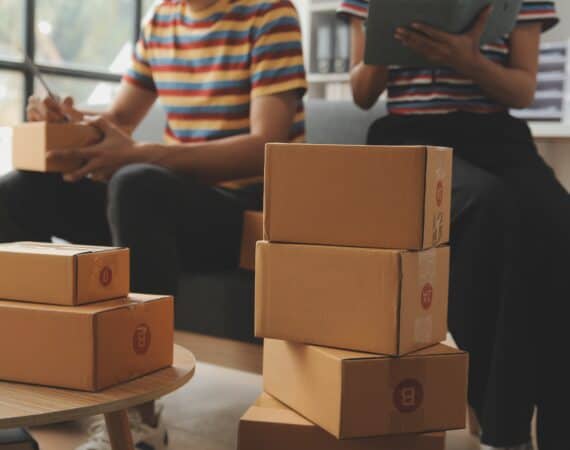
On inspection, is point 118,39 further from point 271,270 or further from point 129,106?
point 271,270

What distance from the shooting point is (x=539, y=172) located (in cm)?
150

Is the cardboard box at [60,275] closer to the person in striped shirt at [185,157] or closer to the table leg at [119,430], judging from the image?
the table leg at [119,430]

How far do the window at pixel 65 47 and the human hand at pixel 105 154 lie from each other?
1.39m

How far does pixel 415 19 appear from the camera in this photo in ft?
4.85

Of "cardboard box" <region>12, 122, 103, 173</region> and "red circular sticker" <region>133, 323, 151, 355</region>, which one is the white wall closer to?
"cardboard box" <region>12, 122, 103, 173</region>

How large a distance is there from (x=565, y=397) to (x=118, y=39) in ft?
11.1

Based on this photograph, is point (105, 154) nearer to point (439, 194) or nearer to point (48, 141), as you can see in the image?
point (48, 141)

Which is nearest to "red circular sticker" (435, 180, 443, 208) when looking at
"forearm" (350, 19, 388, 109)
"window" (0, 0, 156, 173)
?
"forearm" (350, 19, 388, 109)

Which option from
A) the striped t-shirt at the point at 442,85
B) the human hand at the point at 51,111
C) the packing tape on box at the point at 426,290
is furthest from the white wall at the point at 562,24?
the packing tape on box at the point at 426,290

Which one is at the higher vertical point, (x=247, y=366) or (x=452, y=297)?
(x=452, y=297)

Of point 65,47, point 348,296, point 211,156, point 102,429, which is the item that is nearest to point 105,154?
point 211,156

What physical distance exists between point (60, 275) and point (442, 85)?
99 cm

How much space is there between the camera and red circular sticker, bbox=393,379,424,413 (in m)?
1.06

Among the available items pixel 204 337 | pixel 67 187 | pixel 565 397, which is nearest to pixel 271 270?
pixel 565 397
